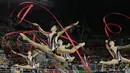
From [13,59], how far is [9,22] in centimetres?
389

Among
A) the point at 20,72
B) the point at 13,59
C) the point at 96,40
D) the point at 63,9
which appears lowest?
the point at 20,72

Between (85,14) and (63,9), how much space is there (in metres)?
2.21

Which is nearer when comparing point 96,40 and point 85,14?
point 85,14

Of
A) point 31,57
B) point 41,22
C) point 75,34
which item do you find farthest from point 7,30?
point 31,57

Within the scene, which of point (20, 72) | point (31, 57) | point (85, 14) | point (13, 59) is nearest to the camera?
point (20, 72)

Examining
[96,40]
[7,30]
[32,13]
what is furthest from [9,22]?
[96,40]

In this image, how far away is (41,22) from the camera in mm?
22531

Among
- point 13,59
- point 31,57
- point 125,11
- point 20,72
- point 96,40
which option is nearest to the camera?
point 20,72

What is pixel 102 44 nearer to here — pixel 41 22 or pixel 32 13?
pixel 41 22

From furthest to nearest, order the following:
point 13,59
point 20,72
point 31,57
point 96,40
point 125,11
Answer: point 96,40
point 13,59
point 125,11
point 31,57
point 20,72

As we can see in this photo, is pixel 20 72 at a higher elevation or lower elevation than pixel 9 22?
lower

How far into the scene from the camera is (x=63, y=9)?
20.8 meters

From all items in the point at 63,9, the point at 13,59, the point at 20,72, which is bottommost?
the point at 20,72

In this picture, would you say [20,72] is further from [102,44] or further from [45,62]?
[102,44]
